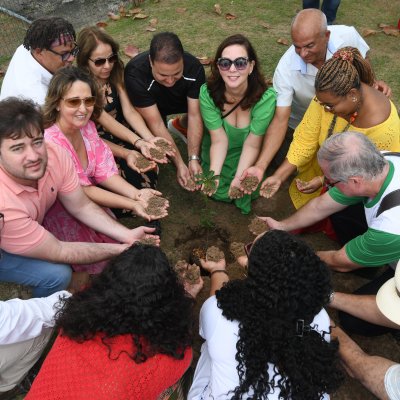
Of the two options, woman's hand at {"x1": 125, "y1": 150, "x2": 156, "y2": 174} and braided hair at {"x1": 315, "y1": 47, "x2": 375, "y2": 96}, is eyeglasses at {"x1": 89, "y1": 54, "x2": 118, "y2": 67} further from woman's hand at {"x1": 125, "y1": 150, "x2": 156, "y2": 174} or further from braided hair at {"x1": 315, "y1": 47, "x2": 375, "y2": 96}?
braided hair at {"x1": 315, "y1": 47, "x2": 375, "y2": 96}

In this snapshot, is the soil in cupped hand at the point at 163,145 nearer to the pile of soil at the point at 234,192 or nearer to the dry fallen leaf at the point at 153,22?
the pile of soil at the point at 234,192

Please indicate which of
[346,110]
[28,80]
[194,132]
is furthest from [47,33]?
[346,110]

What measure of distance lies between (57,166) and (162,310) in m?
1.23

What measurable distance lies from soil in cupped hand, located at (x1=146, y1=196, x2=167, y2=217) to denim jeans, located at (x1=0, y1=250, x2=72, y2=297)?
2.39ft

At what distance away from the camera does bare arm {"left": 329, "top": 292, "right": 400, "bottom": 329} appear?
230 centimetres

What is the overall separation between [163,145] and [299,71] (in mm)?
1274

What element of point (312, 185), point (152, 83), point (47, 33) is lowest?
point (312, 185)

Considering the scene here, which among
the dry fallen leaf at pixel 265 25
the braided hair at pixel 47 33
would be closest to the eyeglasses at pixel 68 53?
the braided hair at pixel 47 33

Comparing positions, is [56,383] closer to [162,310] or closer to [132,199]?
[162,310]

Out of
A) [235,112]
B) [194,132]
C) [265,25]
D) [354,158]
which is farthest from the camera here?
[265,25]

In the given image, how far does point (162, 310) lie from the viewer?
5.65 ft

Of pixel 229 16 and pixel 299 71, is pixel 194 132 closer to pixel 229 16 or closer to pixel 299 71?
pixel 299 71

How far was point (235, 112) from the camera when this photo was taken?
132 inches

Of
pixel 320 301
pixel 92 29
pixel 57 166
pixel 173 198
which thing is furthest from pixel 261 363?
pixel 92 29
